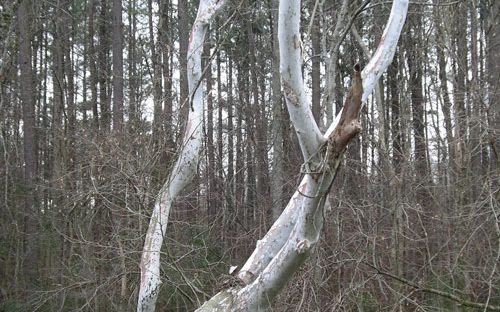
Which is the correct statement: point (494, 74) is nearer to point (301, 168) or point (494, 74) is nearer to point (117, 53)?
point (301, 168)

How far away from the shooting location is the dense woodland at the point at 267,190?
286 inches

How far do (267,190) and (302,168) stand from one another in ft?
30.2

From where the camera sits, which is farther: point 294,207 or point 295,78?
point 294,207

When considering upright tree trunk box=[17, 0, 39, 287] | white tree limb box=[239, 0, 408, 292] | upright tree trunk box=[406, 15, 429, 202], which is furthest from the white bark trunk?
upright tree trunk box=[17, 0, 39, 287]

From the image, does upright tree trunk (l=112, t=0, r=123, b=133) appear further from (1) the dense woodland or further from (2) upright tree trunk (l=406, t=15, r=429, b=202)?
(2) upright tree trunk (l=406, t=15, r=429, b=202)

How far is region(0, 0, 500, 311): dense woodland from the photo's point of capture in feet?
23.8

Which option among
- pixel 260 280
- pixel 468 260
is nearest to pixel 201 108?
pixel 260 280

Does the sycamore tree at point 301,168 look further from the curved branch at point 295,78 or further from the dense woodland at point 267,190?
the dense woodland at point 267,190

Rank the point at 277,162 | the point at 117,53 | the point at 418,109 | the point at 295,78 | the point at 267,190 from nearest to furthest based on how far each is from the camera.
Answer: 1. the point at 295,78
2. the point at 277,162
3. the point at 267,190
4. the point at 418,109
5. the point at 117,53

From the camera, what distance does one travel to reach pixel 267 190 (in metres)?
12.6

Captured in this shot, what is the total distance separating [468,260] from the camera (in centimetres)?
771

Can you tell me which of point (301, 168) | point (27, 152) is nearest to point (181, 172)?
point (301, 168)

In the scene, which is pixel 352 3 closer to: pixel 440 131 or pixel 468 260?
pixel 440 131

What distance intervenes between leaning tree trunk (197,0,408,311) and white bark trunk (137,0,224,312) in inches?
85.7
